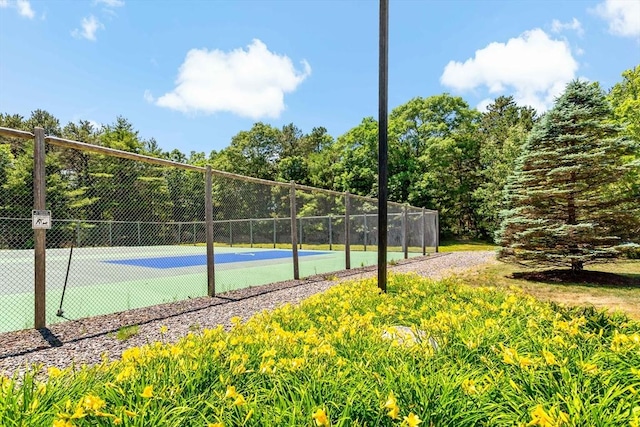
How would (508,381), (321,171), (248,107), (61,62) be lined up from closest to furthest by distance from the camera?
(508,381), (61,62), (321,171), (248,107)

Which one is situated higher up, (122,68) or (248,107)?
(248,107)

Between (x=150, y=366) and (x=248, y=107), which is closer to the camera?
(x=150, y=366)

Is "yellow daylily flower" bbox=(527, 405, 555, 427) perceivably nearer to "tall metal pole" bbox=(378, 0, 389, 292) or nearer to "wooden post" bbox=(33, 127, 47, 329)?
"tall metal pole" bbox=(378, 0, 389, 292)

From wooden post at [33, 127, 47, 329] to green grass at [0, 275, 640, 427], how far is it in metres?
2.26

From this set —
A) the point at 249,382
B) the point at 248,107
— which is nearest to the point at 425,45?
the point at 249,382

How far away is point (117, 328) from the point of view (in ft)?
12.0

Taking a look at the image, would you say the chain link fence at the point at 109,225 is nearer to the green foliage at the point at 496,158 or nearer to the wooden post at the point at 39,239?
the wooden post at the point at 39,239

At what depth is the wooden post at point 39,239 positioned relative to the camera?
3455 millimetres

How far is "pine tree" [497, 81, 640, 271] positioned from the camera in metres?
7.14

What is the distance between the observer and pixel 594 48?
9742 mm

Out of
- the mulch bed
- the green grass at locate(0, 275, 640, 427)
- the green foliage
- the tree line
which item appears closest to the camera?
the green grass at locate(0, 275, 640, 427)

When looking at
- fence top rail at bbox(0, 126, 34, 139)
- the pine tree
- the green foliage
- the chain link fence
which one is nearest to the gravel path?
the chain link fence

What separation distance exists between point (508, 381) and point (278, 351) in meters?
1.06

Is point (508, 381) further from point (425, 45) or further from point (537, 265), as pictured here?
point (425, 45)
